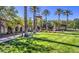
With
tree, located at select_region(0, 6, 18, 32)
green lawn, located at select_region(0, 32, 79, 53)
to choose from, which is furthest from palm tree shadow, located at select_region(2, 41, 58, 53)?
tree, located at select_region(0, 6, 18, 32)

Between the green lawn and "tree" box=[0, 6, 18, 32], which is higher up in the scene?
"tree" box=[0, 6, 18, 32]

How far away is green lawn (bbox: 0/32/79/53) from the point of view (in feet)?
10.4

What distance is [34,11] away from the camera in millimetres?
3205

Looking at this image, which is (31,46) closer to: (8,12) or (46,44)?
(46,44)

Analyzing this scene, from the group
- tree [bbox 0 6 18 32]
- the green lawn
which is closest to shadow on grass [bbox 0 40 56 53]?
the green lawn

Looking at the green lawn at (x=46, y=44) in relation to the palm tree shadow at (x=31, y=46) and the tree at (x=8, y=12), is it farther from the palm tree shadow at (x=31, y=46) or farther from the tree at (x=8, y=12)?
the tree at (x=8, y=12)

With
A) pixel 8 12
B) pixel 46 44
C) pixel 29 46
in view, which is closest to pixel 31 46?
pixel 29 46

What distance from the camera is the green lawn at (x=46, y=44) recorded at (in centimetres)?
318

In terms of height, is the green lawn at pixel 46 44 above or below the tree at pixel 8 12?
below

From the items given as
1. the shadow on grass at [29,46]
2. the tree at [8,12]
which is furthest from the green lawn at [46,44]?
the tree at [8,12]

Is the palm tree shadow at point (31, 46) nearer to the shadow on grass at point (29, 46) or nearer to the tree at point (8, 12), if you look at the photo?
the shadow on grass at point (29, 46)

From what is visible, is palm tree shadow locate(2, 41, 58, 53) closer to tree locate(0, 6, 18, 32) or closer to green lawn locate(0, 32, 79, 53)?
green lawn locate(0, 32, 79, 53)
